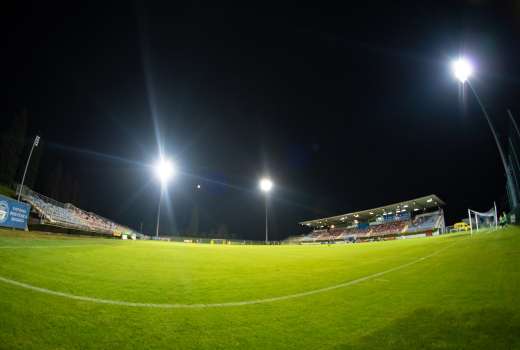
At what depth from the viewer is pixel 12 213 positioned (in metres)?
18.1

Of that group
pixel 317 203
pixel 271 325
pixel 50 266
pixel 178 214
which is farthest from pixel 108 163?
pixel 271 325

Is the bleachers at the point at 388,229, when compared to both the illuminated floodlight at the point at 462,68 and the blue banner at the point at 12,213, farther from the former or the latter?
the blue banner at the point at 12,213

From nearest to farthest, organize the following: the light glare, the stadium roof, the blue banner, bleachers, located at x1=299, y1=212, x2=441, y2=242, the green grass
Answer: the green grass → the light glare → the blue banner → bleachers, located at x1=299, y1=212, x2=441, y2=242 → the stadium roof

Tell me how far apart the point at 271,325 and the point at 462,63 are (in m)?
19.4

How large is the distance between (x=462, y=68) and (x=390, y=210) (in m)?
50.3

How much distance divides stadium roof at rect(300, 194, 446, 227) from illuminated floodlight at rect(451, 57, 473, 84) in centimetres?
3883

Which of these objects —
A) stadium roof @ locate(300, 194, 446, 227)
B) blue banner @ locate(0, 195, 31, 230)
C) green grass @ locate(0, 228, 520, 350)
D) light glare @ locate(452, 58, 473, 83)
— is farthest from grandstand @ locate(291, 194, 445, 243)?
blue banner @ locate(0, 195, 31, 230)

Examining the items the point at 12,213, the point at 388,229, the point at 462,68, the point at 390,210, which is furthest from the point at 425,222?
the point at 12,213

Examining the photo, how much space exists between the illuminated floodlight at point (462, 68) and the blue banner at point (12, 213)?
106ft

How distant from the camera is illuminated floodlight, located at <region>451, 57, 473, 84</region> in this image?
49.3ft

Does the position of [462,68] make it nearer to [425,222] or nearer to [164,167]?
[164,167]

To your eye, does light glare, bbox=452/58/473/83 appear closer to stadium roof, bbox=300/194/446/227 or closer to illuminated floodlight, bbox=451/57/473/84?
illuminated floodlight, bbox=451/57/473/84

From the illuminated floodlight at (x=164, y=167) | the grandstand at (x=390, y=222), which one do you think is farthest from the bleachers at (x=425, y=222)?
the illuminated floodlight at (x=164, y=167)

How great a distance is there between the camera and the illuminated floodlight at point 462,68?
15.0 metres
